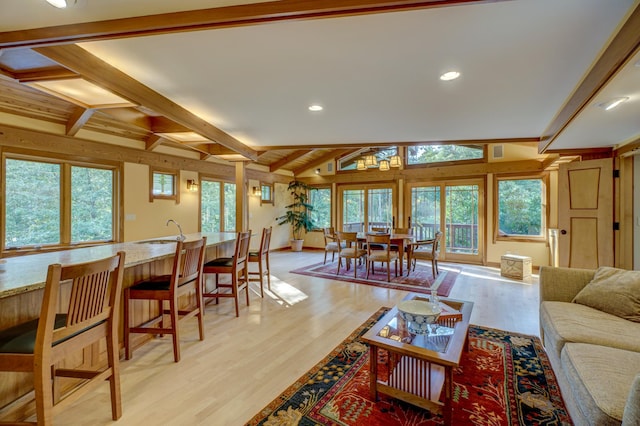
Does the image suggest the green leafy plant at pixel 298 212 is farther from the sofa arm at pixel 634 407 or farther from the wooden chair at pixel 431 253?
the sofa arm at pixel 634 407

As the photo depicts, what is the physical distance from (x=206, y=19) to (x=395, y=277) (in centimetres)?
470

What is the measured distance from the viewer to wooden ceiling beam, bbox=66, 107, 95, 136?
4.04m

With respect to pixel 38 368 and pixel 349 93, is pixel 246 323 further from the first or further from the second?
pixel 349 93

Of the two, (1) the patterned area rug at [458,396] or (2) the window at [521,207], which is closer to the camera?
(1) the patterned area rug at [458,396]

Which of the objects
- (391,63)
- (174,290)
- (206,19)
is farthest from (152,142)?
(391,63)

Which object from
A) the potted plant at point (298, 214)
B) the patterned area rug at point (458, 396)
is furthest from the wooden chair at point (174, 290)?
the potted plant at point (298, 214)

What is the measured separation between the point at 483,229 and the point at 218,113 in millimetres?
5910

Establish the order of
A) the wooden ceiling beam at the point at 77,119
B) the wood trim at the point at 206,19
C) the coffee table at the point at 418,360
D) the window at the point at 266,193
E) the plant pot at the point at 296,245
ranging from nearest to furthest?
the wood trim at the point at 206,19 < the coffee table at the point at 418,360 < the wooden ceiling beam at the point at 77,119 < the window at the point at 266,193 < the plant pot at the point at 296,245

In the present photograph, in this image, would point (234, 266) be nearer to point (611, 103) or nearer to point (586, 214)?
point (611, 103)

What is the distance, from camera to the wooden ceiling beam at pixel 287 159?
7.77 meters

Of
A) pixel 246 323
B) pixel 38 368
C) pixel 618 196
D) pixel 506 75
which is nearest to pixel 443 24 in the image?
pixel 506 75

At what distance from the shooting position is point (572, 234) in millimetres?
4242

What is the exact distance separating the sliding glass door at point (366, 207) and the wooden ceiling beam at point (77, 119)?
5.98 m

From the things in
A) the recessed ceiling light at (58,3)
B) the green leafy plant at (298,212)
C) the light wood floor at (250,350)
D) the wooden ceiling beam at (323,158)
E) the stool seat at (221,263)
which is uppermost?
the wooden ceiling beam at (323,158)
